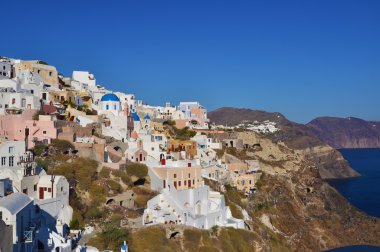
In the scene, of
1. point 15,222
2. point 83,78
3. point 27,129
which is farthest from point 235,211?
point 83,78

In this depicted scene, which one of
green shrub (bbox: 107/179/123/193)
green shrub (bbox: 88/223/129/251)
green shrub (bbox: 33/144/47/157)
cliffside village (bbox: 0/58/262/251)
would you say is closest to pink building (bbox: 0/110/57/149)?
cliffside village (bbox: 0/58/262/251)

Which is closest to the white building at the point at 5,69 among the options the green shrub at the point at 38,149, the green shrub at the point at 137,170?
the green shrub at the point at 38,149

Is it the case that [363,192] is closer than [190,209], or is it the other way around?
[190,209]

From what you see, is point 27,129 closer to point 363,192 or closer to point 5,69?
point 5,69

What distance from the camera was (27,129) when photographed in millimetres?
44844

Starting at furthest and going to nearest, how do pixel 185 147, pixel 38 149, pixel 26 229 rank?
pixel 185 147 → pixel 38 149 → pixel 26 229

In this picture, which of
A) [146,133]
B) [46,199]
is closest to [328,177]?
[146,133]

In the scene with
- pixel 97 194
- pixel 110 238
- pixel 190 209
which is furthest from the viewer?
pixel 190 209

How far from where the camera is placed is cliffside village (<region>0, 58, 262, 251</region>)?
102 feet

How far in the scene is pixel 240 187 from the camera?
66250 mm

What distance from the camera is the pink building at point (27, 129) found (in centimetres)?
4432

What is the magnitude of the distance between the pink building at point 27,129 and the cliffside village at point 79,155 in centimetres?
8

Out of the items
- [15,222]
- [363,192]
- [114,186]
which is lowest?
[363,192]

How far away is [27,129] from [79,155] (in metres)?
4.97
